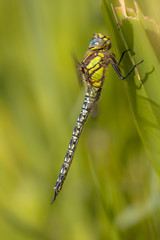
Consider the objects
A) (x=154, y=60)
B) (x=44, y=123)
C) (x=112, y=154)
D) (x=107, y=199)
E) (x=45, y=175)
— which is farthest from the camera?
(x=44, y=123)

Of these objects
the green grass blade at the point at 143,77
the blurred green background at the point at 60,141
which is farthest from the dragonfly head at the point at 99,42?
the green grass blade at the point at 143,77

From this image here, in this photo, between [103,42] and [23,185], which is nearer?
[103,42]

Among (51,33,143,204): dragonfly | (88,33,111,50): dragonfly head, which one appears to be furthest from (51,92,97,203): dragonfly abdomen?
(88,33,111,50): dragonfly head

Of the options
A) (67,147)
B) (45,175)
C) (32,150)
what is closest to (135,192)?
(67,147)

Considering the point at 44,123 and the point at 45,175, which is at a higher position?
the point at 44,123

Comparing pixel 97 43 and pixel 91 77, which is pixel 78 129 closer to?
pixel 91 77

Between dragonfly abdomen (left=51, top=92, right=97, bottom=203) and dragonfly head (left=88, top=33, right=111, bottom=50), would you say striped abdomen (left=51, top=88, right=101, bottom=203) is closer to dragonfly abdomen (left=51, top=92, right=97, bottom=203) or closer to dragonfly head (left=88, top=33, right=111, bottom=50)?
dragonfly abdomen (left=51, top=92, right=97, bottom=203)

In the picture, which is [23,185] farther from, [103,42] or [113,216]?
[103,42]
